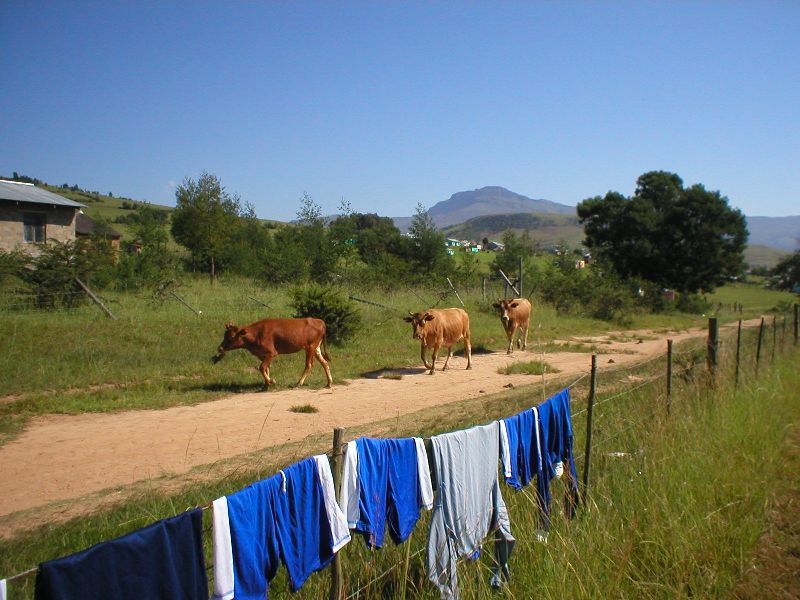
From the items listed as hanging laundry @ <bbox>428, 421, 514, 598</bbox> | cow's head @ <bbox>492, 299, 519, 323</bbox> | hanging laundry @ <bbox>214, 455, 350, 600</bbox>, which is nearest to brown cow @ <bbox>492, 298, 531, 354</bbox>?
cow's head @ <bbox>492, 299, 519, 323</bbox>

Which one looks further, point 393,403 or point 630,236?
point 630,236

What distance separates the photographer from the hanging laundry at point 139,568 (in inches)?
103

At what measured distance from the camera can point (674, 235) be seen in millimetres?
45531

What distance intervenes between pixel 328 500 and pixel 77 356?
1224 centimetres

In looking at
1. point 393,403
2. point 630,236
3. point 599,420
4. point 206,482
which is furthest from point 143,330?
point 630,236

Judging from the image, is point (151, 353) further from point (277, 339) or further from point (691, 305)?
point (691, 305)

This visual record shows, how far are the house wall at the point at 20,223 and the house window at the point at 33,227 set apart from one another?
0.14m

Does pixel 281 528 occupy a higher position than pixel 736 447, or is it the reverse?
pixel 281 528

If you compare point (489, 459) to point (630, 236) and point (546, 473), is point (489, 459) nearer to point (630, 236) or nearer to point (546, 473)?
point (546, 473)

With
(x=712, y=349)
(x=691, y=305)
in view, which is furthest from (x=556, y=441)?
(x=691, y=305)

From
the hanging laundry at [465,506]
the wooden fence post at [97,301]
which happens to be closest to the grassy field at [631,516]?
the hanging laundry at [465,506]

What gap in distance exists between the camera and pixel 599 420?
8445 mm

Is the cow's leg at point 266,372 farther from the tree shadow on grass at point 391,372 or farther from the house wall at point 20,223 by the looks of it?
the house wall at point 20,223

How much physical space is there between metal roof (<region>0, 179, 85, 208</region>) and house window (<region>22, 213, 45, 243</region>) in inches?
28.3
